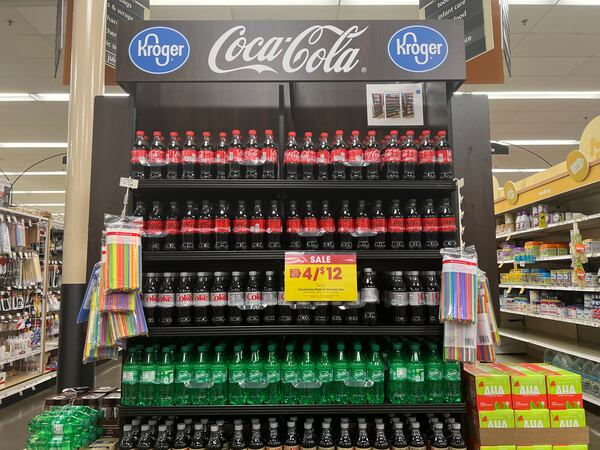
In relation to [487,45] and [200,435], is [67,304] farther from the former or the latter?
[487,45]

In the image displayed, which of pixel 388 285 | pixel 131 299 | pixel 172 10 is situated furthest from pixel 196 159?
pixel 172 10

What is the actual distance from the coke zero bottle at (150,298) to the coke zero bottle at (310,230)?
871 millimetres

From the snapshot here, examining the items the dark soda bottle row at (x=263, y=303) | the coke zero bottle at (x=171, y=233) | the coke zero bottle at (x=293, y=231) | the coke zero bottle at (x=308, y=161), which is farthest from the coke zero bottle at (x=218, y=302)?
the coke zero bottle at (x=308, y=161)

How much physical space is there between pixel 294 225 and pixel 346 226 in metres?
0.29

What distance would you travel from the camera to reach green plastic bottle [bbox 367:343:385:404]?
8.00ft

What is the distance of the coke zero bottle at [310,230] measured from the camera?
8.27 ft

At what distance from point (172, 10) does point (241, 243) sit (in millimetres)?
3745

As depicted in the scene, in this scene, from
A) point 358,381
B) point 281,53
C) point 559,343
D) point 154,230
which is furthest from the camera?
point 559,343

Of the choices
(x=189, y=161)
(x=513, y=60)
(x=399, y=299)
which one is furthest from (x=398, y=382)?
(x=513, y=60)

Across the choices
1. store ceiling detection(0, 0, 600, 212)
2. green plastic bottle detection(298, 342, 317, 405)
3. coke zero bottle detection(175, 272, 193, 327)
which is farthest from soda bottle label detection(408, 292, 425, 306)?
store ceiling detection(0, 0, 600, 212)

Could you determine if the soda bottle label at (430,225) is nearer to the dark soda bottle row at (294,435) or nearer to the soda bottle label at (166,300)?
the dark soda bottle row at (294,435)

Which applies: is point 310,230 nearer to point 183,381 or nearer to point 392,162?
point 392,162

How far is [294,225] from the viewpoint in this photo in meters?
2.54

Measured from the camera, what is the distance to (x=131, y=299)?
2373 mm
